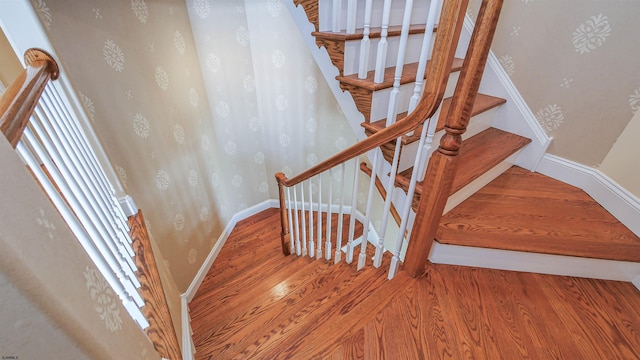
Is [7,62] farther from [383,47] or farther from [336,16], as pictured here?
[383,47]

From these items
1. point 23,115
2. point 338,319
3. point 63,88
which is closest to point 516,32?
point 338,319

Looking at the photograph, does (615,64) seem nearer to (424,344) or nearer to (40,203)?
(424,344)

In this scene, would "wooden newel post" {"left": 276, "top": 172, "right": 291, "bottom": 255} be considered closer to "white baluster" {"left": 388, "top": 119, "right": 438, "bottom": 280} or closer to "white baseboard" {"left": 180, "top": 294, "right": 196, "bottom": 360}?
"white baseboard" {"left": 180, "top": 294, "right": 196, "bottom": 360}

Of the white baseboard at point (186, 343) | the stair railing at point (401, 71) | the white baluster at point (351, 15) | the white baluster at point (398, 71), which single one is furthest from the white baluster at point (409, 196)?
the white baseboard at point (186, 343)

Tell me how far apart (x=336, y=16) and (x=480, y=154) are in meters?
1.15

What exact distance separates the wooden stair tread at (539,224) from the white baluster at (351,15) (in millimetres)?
1079

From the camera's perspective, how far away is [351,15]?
48.9 inches

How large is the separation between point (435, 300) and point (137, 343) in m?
1.13

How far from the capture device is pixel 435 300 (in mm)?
1175

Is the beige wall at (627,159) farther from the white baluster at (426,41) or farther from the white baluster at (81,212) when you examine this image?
the white baluster at (81,212)

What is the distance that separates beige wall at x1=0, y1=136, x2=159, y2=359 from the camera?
31cm

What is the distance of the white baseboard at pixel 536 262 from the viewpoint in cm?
120

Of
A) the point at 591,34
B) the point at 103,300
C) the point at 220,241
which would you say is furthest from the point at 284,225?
the point at 591,34

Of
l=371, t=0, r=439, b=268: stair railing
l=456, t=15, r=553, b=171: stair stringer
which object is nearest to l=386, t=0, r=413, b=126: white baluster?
l=371, t=0, r=439, b=268: stair railing
